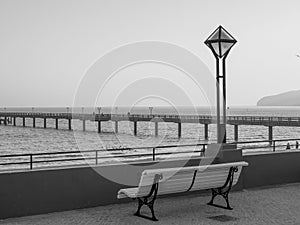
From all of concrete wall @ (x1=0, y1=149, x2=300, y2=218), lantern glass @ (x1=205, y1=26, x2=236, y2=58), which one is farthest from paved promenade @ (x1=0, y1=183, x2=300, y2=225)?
lantern glass @ (x1=205, y1=26, x2=236, y2=58)

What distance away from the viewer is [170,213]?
7.17 meters

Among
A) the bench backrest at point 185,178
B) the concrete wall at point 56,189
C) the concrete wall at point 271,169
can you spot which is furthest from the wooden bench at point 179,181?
the concrete wall at point 271,169

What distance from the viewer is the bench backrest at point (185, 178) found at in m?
6.66

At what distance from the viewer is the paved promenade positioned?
21.6 feet

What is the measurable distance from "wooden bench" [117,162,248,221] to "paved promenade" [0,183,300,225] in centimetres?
28

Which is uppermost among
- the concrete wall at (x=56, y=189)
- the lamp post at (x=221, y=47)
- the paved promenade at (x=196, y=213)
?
the lamp post at (x=221, y=47)

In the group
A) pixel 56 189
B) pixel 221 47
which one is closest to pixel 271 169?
pixel 221 47

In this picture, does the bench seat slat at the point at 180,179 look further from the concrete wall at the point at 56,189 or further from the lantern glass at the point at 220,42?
the lantern glass at the point at 220,42

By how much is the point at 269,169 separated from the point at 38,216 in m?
4.87

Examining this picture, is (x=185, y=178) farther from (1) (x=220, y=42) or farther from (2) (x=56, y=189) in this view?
(1) (x=220, y=42)

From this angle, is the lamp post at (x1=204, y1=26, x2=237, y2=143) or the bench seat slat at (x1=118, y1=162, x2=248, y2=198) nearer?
the bench seat slat at (x1=118, y1=162, x2=248, y2=198)

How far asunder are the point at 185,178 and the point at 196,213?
57 centimetres

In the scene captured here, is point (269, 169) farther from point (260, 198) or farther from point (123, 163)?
point (123, 163)

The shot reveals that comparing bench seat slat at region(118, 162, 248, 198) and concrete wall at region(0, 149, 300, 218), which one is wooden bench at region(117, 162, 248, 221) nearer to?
bench seat slat at region(118, 162, 248, 198)
